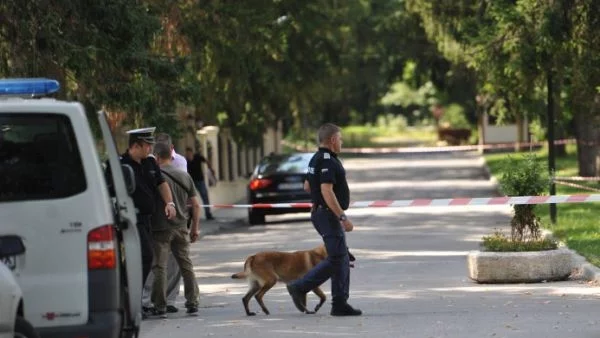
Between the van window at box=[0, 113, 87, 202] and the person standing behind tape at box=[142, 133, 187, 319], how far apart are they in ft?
15.7

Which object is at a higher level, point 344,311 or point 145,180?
point 145,180

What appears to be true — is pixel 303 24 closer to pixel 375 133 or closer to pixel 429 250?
pixel 429 250

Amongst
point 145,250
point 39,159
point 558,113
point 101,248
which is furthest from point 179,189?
point 558,113

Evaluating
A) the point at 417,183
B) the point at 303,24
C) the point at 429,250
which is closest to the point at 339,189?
the point at 429,250

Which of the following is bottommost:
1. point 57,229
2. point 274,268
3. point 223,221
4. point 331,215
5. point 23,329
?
point 223,221

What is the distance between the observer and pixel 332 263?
13.2 metres

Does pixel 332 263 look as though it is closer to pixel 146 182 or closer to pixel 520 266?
pixel 146 182

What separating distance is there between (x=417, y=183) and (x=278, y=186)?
1603 cm

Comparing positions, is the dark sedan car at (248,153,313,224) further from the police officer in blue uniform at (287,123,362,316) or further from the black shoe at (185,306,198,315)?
the police officer in blue uniform at (287,123,362,316)

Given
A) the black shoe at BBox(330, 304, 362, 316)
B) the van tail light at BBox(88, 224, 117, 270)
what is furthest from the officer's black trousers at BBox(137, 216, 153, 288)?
the van tail light at BBox(88, 224, 117, 270)

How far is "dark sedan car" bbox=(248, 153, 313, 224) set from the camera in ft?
102

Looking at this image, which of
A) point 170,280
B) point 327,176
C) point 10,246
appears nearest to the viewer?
point 10,246

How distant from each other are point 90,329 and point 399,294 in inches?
265

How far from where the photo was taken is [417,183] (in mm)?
46812
